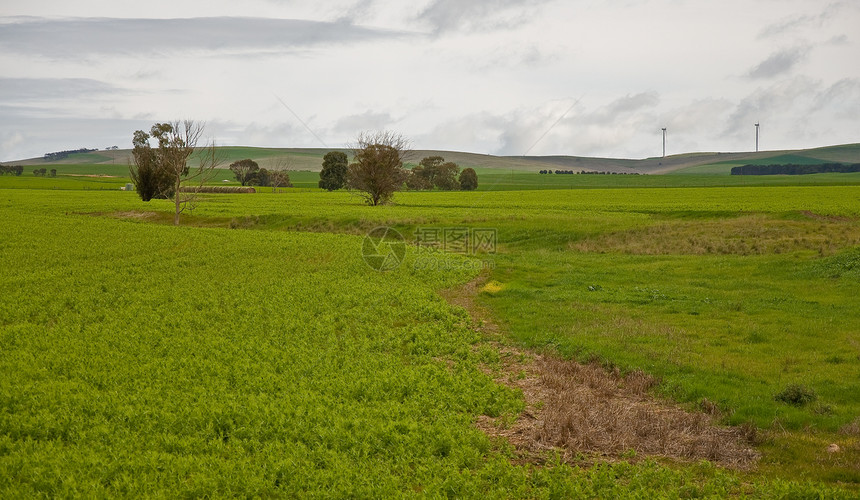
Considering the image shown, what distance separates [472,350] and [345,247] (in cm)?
2240

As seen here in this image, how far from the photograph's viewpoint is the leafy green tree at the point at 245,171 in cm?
16888

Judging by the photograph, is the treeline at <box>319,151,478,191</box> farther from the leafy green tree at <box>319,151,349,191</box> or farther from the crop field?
the crop field

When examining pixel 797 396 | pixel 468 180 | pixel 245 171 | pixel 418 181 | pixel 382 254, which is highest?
pixel 245 171

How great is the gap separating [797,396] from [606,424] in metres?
4.44

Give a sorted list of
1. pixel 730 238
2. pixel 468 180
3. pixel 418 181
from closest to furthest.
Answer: pixel 730 238
pixel 418 181
pixel 468 180

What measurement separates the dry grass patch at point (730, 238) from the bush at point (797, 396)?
23549mm

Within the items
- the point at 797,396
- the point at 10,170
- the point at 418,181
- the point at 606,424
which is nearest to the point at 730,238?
the point at 797,396

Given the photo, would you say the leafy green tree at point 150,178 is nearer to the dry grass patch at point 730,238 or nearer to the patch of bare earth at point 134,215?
the patch of bare earth at point 134,215

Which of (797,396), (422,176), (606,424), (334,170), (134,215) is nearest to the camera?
(606,424)

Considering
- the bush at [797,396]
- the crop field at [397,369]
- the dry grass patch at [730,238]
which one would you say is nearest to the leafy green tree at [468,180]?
the dry grass patch at [730,238]

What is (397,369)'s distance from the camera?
15.4 meters

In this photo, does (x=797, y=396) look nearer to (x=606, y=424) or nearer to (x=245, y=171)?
(x=606, y=424)

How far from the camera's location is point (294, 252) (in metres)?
37.1

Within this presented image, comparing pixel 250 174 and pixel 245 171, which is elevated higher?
pixel 245 171
